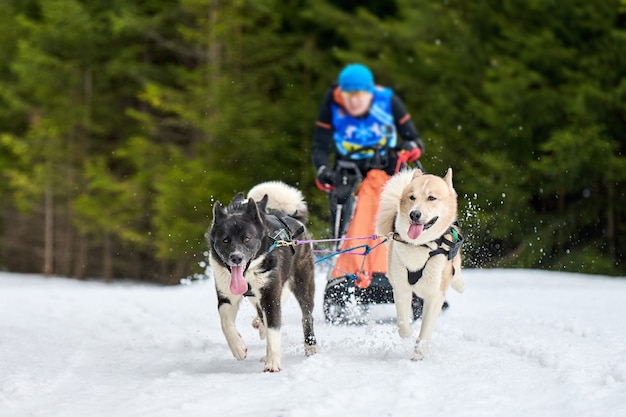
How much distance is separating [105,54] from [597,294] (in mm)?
14485

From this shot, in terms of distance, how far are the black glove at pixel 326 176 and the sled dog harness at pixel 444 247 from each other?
1857 millimetres

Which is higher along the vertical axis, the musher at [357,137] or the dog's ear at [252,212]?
the musher at [357,137]

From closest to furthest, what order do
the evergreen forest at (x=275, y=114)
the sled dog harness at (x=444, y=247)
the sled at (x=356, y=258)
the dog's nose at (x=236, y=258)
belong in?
the dog's nose at (x=236, y=258) < the sled dog harness at (x=444, y=247) < the sled at (x=356, y=258) < the evergreen forest at (x=275, y=114)

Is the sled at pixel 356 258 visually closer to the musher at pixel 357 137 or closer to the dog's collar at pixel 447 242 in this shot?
the musher at pixel 357 137

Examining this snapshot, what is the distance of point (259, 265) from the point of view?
4910mm

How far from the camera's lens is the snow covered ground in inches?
159

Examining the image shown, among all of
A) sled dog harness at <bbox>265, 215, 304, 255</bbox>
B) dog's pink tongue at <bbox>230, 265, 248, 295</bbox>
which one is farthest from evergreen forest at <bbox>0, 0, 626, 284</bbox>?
dog's pink tongue at <bbox>230, 265, 248, 295</bbox>

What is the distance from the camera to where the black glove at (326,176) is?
7.14 m

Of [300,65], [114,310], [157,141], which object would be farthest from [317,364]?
[157,141]

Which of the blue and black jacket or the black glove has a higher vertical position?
the blue and black jacket

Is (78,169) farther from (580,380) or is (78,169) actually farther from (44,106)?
(580,380)

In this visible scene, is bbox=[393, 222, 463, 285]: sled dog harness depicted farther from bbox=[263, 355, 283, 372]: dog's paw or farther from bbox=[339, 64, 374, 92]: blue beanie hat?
bbox=[339, 64, 374, 92]: blue beanie hat

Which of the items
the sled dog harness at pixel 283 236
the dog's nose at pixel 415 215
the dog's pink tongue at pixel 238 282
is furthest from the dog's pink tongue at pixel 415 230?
the dog's pink tongue at pixel 238 282

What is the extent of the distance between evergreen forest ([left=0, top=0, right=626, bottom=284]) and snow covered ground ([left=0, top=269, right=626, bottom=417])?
1277mm
